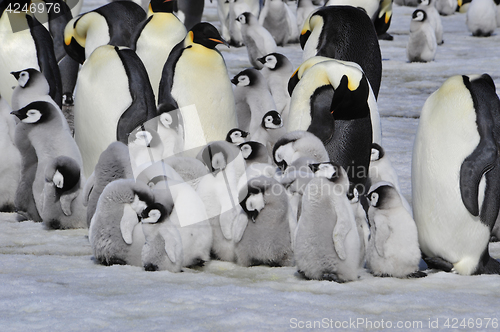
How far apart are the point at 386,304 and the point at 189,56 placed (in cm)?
283

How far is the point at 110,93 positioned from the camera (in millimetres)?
4695

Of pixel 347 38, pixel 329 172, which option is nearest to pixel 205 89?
pixel 347 38

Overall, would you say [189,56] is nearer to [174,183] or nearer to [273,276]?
[174,183]

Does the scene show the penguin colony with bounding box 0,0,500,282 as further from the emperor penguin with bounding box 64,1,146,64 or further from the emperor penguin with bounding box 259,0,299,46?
the emperor penguin with bounding box 259,0,299,46

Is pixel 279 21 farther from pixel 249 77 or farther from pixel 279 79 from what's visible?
pixel 249 77

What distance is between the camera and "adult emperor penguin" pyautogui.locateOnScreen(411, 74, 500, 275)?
3.47m

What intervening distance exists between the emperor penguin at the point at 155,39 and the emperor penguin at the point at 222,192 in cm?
210

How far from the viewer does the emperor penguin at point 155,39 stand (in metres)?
5.76

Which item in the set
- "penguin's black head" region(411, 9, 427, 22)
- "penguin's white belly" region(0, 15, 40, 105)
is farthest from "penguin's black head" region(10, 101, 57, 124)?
"penguin's black head" region(411, 9, 427, 22)

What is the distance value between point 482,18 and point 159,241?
12071mm

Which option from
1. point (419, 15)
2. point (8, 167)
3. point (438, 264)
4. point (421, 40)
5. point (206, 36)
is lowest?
point (438, 264)

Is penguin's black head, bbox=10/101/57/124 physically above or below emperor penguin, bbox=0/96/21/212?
above

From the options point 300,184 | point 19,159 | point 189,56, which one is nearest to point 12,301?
point 300,184

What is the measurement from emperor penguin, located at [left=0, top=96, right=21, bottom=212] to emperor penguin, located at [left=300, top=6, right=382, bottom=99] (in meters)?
2.46
